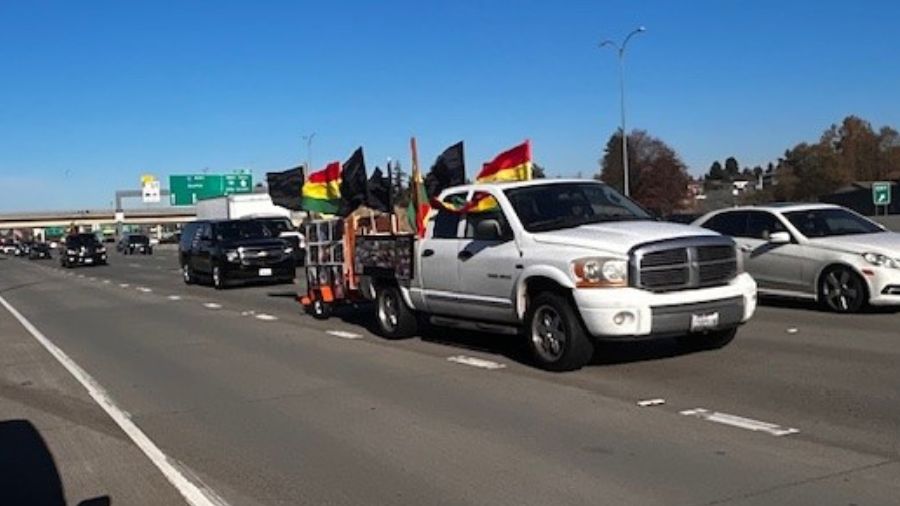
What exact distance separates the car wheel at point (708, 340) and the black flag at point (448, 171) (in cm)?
426

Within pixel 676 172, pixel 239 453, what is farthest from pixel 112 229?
pixel 239 453

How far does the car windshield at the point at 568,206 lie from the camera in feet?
33.6

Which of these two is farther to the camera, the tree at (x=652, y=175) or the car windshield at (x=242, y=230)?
the tree at (x=652, y=175)

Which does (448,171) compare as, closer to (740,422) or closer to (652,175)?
(740,422)

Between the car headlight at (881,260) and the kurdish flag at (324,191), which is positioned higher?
the kurdish flag at (324,191)

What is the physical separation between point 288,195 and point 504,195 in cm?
694

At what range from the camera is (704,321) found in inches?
364

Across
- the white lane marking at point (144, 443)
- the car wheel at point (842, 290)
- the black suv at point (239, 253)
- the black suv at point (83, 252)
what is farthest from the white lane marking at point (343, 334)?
the black suv at point (83, 252)

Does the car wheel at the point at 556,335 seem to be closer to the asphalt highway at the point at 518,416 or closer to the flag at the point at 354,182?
the asphalt highway at the point at 518,416

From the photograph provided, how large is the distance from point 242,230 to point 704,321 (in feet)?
64.4

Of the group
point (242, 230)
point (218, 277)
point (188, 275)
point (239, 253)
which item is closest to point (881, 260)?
point (239, 253)

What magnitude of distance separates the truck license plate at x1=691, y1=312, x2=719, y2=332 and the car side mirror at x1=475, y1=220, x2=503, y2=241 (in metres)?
2.30

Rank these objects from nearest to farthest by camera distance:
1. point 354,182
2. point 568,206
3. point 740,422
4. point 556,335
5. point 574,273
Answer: point 740,422, point 574,273, point 556,335, point 568,206, point 354,182

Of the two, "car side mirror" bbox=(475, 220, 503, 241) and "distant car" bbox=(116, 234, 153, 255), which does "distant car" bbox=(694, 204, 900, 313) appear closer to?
"car side mirror" bbox=(475, 220, 503, 241)
